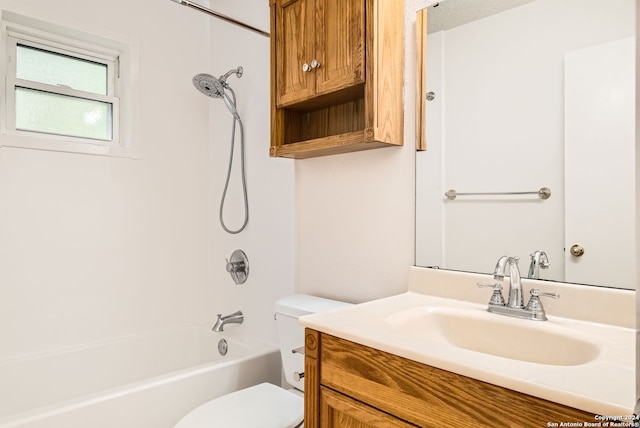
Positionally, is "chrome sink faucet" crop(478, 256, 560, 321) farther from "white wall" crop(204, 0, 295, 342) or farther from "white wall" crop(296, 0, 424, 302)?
"white wall" crop(204, 0, 295, 342)

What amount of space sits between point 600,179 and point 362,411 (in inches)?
34.2

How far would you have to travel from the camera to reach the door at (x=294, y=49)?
1.50 metres

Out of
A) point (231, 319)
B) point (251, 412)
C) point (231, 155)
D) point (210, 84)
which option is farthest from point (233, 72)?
point (251, 412)

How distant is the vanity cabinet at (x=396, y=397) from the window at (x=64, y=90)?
1845 mm

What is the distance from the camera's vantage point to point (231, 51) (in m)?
2.36

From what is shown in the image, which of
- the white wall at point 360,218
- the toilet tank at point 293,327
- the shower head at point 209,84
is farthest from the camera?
the shower head at point 209,84

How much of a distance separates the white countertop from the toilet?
1.66 feet

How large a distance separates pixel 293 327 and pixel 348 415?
68 cm

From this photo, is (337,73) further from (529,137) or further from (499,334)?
(499,334)

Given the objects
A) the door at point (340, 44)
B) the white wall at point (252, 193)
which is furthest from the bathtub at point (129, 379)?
the door at point (340, 44)

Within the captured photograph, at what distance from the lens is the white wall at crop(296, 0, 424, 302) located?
147cm

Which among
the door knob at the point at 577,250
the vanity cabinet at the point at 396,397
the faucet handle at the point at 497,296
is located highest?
the door knob at the point at 577,250

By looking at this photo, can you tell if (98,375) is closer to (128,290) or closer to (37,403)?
(37,403)

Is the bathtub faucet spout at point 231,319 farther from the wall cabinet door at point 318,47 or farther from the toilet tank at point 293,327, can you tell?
the wall cabinet door at point 318,47
